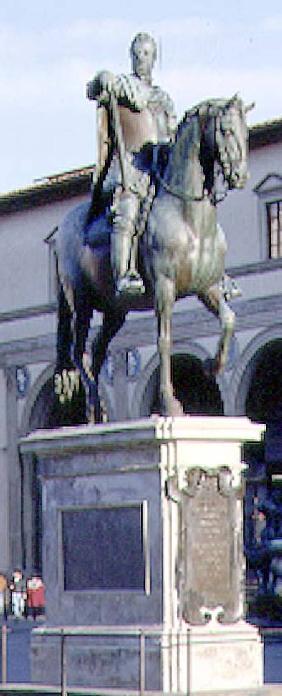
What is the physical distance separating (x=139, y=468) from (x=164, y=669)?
1705 mm

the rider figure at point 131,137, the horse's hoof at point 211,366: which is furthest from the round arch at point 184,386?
the rider figure at point 131,137

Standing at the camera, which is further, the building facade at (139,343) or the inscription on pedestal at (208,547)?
the building facade at (139,343)

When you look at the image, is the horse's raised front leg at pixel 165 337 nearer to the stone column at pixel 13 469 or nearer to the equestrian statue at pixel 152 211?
the equestrian statue at pixel 152 211

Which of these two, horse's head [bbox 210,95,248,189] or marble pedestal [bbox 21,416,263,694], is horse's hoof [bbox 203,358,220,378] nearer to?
marble pedestal [bbox 21,416,263,694]

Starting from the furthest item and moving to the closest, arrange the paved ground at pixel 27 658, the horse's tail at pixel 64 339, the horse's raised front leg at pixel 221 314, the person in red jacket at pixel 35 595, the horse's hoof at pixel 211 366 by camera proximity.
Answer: the person in red jacket at pixel 35 595 → the paved ground at pixel 27 658 → the horse's tail at pixel 64 339 → the horse's hoof at pixel 211 366 → the horse's raised front leg at pixel 221 314

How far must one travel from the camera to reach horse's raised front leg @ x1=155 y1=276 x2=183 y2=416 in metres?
16.8

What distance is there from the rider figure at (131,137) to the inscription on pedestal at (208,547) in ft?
6.05

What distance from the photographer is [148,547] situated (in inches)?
641

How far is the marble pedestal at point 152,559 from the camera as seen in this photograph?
16156 millimetres

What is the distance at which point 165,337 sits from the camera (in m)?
17.1

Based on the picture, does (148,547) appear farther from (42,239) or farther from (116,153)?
(42,239)

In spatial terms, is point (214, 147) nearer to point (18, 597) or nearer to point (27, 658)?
point (27, 658)

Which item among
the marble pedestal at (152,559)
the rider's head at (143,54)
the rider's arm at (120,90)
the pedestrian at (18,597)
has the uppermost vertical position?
the rider's head at (143,54)

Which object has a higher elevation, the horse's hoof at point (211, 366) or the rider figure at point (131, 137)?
the rider figure at point (131, 137)
